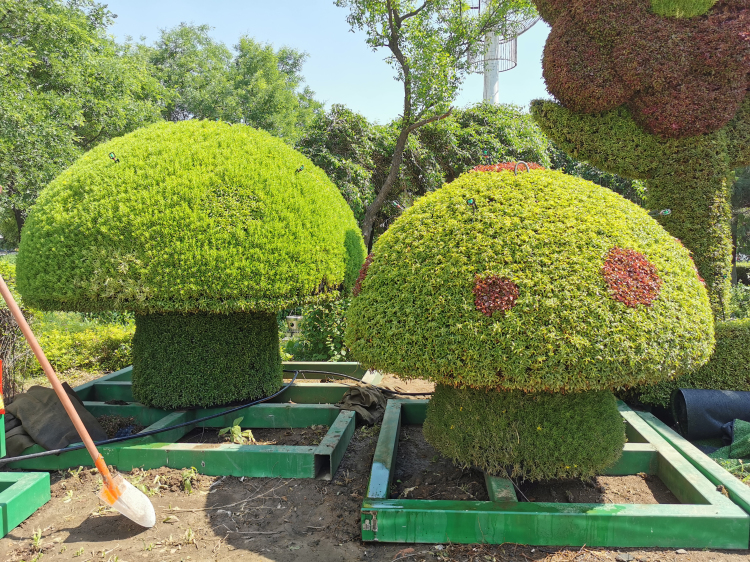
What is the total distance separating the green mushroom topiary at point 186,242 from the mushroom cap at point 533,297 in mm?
918

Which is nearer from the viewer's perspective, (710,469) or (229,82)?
(710,469)

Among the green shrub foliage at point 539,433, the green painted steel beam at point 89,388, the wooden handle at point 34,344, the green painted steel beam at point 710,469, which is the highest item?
the wooden handle at point 34,344

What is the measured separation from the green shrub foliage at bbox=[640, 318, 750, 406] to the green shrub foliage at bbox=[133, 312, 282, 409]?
3.79 metres

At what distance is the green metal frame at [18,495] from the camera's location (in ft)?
9.19

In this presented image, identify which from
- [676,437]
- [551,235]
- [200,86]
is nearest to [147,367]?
[551,235]

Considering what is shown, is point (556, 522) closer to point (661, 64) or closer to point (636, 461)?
point (636, 461)

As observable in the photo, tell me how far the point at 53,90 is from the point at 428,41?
34.8 feet

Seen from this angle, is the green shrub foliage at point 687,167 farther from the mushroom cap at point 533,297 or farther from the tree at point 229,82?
the tree at point 229,82

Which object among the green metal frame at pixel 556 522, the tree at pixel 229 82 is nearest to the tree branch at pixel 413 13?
the green metal frame at pixel 556 522

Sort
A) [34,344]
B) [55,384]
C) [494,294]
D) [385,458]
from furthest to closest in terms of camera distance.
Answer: [385,458] → [494,294] → [55,384] → [34,344]

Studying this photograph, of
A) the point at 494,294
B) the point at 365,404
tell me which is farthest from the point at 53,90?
the point at 494,294

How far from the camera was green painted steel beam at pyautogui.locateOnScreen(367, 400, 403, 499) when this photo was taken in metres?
2.90

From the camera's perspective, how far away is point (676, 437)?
145 inches

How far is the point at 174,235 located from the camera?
11.1ft
